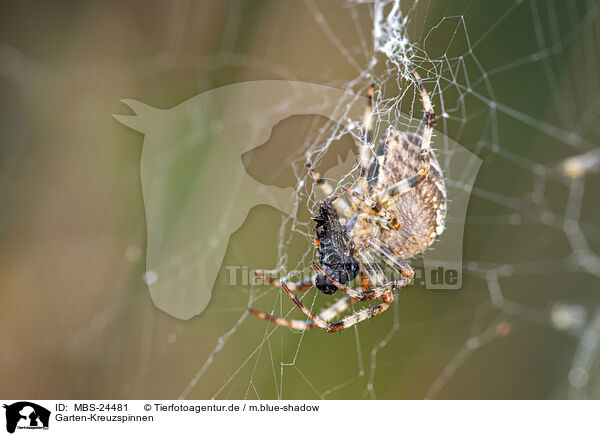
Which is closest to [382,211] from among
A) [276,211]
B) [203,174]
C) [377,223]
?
[377,223]

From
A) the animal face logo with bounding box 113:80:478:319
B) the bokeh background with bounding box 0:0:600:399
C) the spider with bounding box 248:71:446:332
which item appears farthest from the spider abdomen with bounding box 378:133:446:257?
the animal face logo with bounding box 113:80:478:319

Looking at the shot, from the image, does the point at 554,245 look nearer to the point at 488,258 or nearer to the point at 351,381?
the point at 488,258

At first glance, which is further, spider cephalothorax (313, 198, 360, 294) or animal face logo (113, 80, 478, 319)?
animal face logo (113, 80, 478, 319)

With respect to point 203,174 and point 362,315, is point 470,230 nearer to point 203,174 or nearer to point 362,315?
point 362,315

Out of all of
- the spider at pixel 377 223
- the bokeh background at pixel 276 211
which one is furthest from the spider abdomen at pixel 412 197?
the bokeh background at pixel 276 211

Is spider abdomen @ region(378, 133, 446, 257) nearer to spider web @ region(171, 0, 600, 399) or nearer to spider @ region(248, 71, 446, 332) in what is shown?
spider @ region(248, 71, 446, 332)
